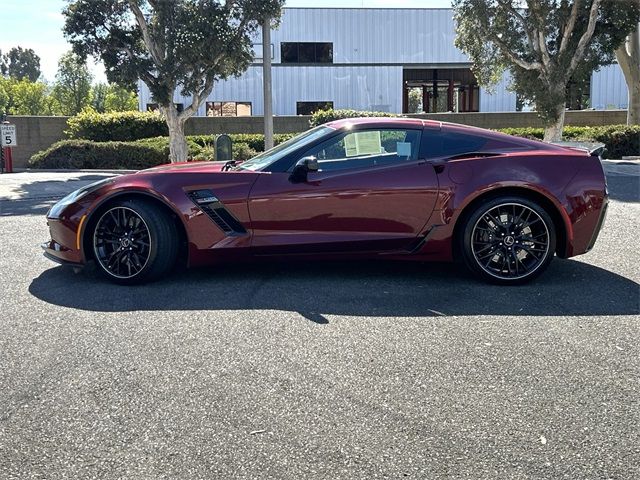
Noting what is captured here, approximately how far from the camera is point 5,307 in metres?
4.91

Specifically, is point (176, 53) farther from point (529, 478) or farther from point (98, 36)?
point (529, 478)

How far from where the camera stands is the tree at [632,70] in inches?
921

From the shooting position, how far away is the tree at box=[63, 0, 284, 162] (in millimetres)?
16031

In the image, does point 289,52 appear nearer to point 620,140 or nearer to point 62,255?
point 620,140

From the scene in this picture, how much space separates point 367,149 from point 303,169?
60 centimetres

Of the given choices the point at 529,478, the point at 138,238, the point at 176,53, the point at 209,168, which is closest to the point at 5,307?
the point at 138,238

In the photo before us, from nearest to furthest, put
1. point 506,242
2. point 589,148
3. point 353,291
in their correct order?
1. point 353,291
2. point 506,242
3. point 589,148

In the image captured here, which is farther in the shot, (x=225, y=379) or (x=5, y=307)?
(x=5, y=307)

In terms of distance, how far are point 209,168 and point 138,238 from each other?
873mm

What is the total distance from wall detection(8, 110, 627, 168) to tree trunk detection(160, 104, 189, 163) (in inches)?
228

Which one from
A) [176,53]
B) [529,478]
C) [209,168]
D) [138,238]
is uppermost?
[176,53]

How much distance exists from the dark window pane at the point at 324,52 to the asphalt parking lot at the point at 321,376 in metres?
30.5

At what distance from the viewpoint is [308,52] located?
3484 centimetres

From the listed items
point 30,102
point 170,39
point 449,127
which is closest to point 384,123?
point 449,127
